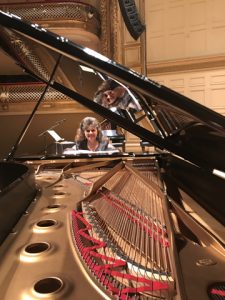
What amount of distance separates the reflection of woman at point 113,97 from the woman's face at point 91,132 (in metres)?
1.52

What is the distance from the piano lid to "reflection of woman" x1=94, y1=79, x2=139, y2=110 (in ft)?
0.04

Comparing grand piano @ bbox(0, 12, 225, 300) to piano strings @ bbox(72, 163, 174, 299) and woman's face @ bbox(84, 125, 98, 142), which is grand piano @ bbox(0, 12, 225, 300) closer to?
piano strings @ bbox(72, 163, 174, 299)

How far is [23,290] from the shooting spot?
2.32 feet

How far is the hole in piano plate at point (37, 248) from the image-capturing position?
3.03ft

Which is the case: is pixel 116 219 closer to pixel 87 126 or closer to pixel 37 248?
pixel 37 248

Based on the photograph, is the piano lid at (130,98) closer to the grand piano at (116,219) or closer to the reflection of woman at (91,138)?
the grand piano at (116,219)

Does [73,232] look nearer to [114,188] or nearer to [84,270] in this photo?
[84,270]

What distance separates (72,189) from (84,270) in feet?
3.04

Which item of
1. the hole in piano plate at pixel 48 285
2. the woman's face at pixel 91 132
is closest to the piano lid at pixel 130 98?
the hole in piano plate at pixel 48 285

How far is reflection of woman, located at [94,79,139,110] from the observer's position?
244cm

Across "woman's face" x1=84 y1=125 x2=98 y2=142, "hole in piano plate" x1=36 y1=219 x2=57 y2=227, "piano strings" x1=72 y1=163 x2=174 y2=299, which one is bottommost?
"piano strings" x1=72 y1=163 x2=174 y2=299

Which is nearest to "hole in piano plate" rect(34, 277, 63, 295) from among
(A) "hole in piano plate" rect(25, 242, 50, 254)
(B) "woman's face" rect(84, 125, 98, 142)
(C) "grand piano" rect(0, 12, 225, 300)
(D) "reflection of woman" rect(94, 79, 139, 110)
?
(C) "grand piano" rect(0, 12, 225, 300)

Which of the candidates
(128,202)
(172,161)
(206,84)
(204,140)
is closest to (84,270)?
(128,202)

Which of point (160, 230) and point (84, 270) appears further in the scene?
point (160, 230)
